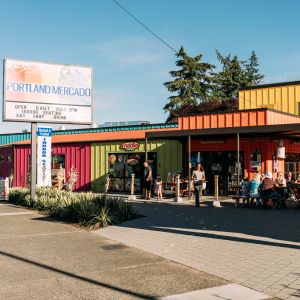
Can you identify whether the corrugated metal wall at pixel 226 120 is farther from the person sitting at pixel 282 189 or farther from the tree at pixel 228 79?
the tree at pixel 228 79

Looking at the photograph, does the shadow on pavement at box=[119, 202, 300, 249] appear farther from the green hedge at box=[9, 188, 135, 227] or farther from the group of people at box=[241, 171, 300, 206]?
the group of people at box=[241, 171, 300, 206]

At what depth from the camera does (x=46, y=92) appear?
63.2ft

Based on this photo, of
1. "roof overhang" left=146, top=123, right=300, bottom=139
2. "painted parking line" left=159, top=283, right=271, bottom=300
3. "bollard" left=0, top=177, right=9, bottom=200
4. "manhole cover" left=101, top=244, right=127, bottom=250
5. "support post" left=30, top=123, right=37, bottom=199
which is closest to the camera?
"painted parking line" left=159, top=283, right=271, bottom=300

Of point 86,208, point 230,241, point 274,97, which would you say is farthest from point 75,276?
point 274,97

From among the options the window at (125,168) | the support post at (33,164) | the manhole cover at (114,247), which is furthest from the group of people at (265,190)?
the window at (125,168)

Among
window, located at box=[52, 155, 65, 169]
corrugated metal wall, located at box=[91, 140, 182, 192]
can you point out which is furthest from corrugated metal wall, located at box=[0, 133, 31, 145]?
corrugated metal wall, located at box=[91, 140, 182, 192]

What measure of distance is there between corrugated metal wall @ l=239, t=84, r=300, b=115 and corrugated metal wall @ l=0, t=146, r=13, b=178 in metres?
17.0

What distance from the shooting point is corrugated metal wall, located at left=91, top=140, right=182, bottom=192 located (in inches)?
945

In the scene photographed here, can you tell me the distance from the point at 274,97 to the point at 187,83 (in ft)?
88.7

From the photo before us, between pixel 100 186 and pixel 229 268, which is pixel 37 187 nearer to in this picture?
pixel 100 186

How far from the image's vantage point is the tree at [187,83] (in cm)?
5491

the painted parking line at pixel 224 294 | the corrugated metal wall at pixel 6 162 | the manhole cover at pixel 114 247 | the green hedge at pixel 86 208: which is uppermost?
the corrugated metal wall at pixel 6 162

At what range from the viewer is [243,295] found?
6059 millimetres

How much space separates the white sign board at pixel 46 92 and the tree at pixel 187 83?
3456 cm
